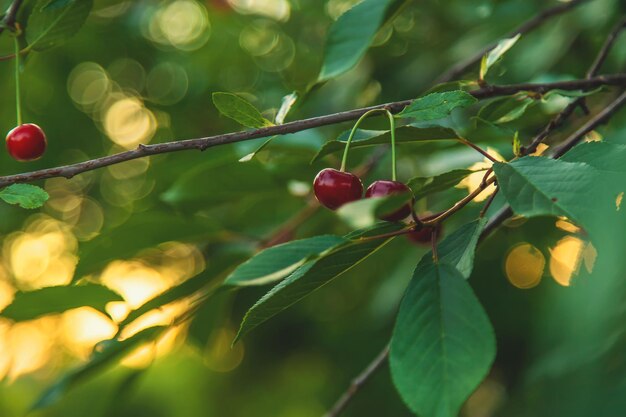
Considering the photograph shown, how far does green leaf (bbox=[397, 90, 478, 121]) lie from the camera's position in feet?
2.19

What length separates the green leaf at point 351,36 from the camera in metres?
0.85

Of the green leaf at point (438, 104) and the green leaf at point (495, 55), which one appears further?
the green leaf at point (495, 55)

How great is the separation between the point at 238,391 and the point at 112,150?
115cm

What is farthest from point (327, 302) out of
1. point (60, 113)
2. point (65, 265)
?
point (65, 265)

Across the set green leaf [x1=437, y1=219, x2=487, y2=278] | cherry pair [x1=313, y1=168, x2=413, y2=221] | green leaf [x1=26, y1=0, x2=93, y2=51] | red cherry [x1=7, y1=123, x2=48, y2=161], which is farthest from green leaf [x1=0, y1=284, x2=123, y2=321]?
green leaf [x1=437, y1=219, x2=487, y2=278]

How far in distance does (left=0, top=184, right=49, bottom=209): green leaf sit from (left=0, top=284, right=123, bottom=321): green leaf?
37 cm

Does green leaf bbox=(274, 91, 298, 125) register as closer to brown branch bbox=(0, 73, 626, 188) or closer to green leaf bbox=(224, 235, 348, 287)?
brown branch bbox=(0, 73, 626, 188)

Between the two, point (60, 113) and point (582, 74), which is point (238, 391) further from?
point (582, 74)

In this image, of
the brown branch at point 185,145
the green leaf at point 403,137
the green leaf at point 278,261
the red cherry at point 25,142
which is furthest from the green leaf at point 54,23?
the green leaf at point 278,261

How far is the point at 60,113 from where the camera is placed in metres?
2.35

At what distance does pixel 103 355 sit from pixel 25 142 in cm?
33

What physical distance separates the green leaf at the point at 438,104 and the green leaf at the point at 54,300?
559 mm

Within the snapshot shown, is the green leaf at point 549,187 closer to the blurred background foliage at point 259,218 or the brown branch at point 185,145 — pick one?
the blurred background foliage at point 259,218

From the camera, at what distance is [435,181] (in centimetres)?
70
